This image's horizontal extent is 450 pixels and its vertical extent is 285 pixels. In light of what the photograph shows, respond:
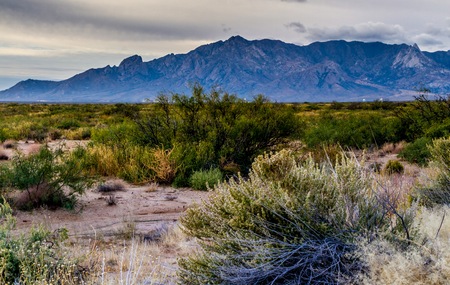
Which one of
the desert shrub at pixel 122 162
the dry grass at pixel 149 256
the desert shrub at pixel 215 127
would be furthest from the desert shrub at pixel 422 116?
the dry grass at pixel 149 256

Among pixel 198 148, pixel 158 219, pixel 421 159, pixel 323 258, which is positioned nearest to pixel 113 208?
pixel 158 219

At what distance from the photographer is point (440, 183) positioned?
29.2ft

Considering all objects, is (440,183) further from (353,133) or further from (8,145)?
(8,145)

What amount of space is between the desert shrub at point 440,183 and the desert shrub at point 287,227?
335 centimetres

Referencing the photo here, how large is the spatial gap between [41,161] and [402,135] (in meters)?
18.5

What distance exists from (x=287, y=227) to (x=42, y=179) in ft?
23.1

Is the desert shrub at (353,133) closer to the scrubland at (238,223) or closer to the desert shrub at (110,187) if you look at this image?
the scrubland at (238,223)

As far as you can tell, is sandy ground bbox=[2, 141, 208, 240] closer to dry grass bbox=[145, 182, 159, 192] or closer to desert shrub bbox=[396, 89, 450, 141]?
dry grass bbox=[145, 182, 159, 192]

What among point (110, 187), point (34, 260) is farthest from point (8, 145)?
point (34, 260)

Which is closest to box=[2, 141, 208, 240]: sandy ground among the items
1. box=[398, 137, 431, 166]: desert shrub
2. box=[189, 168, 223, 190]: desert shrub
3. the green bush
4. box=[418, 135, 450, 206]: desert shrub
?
box=[189, 168, 223, 190]: desert shrub

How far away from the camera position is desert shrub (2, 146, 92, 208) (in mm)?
10094

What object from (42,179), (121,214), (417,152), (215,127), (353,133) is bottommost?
(417,152)

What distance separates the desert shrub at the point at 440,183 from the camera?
8281mm

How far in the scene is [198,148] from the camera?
15133 millimetres
